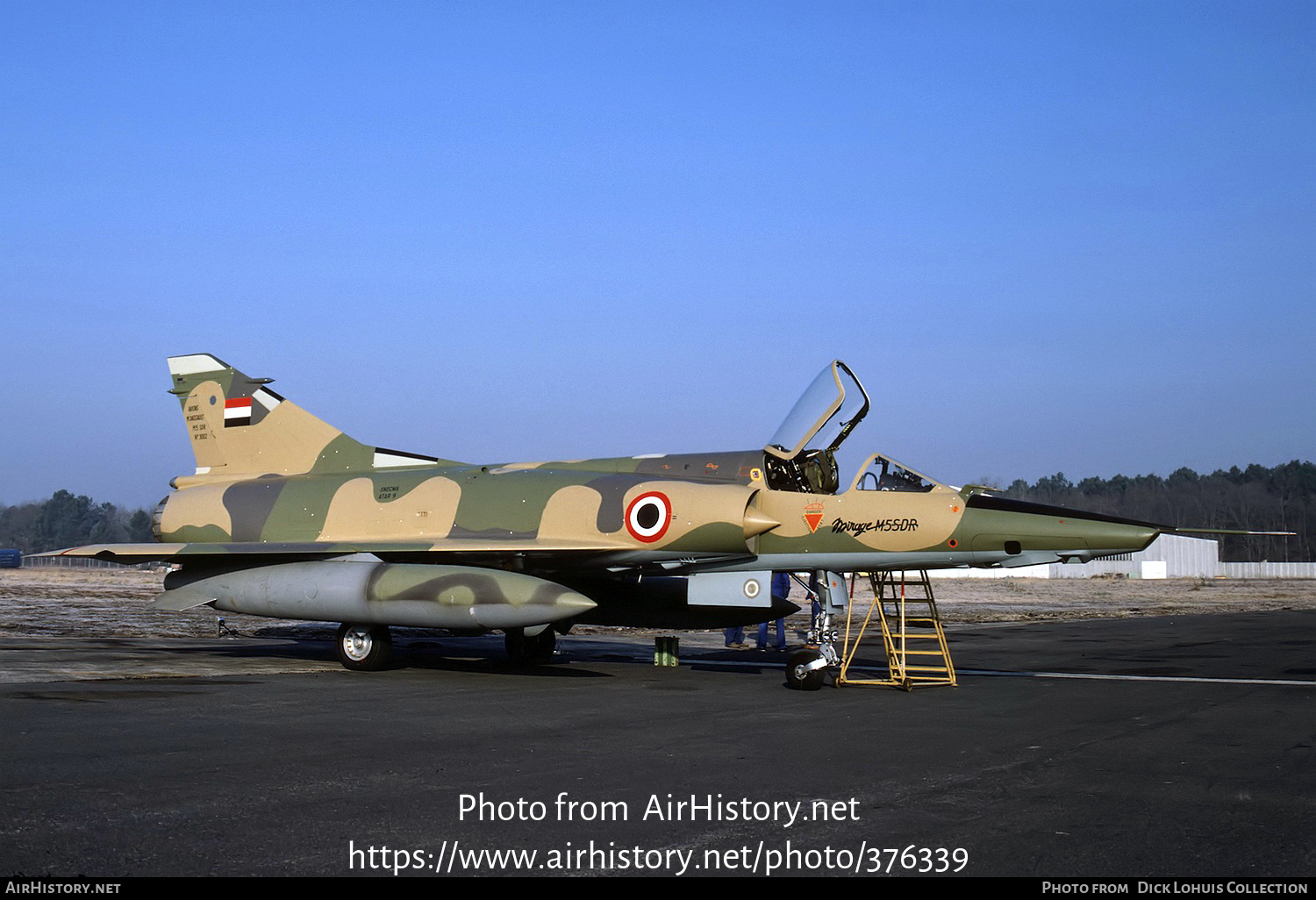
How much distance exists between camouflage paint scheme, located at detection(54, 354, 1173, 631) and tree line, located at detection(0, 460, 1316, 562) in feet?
Result: 300

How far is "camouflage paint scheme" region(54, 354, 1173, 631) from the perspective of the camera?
11891 millimetres

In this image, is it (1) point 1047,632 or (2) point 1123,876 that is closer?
(2) point 1123,876

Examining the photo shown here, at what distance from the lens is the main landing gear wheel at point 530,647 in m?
15.0

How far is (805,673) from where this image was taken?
11.7 metres

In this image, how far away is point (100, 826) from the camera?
489cm

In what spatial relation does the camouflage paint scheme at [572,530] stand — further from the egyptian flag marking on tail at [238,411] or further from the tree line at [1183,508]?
the tree line at [1183,508]

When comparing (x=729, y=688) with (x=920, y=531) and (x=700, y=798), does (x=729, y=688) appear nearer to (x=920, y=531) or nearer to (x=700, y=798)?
(x=920, y=531)

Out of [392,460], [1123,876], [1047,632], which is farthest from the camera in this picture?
[1047,632]

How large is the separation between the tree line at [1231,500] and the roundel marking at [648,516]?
9401cm

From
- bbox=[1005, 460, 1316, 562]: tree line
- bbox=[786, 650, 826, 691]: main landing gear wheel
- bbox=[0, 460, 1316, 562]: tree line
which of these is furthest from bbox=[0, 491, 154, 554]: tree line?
bbox=[786, 650, 826, 691]: main landing gear wheel

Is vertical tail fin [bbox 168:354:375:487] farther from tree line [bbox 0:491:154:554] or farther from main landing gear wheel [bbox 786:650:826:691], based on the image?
tree line [bbox 0:491:154:554]

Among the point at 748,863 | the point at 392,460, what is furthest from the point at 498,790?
the point at 392,460

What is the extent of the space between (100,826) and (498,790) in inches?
77.6

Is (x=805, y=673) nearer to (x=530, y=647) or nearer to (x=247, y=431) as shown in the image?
(x=530, y=647)
